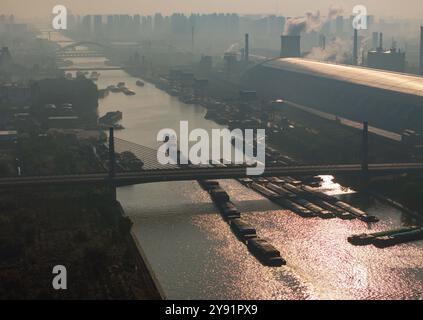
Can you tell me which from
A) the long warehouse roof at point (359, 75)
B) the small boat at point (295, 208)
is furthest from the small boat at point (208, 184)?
the long warehouse roof at point (359, 75)

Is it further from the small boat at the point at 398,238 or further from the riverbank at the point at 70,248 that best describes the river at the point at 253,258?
the riverbank at the point at 70,248

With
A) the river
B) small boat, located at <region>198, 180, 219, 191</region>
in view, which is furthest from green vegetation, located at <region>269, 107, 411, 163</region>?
small boat, located at <region>198, 180, 219, 191</region>

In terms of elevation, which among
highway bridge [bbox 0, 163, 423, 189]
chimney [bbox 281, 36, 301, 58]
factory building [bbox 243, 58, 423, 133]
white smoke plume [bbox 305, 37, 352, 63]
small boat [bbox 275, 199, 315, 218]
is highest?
chimney [bbox 281, 36, 301, 58]

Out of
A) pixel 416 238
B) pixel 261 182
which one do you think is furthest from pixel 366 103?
pixel 416 238

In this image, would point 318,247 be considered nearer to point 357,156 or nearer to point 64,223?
point 64,223

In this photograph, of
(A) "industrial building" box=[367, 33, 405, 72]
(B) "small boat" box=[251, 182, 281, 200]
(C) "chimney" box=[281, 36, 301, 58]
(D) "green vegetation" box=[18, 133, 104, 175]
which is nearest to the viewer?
(B) "small boat" box=[251, 182, 281, 200]

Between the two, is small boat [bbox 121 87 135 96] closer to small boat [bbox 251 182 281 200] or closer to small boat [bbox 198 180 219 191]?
small boat [bbox 198 180 219 191]
